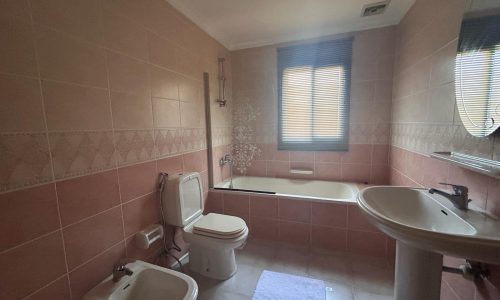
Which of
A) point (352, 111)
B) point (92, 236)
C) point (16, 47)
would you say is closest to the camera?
point (16, 47)

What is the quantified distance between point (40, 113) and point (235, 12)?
1823 mm

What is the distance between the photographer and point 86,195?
1.21 m

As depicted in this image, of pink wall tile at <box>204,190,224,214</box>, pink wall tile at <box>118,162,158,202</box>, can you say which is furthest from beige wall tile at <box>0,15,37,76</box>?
pink wall tile at <box>204,190,224,214</box>

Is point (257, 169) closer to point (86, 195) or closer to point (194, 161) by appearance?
point (194, 161)

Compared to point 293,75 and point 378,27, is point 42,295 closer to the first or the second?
point 293,75

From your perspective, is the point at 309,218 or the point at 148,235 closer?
the point at 148,235

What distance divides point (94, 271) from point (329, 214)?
191cm

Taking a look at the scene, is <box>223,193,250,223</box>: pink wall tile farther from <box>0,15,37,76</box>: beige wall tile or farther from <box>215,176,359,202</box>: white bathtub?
<box>0,15,37,76</box>: beige wall tile

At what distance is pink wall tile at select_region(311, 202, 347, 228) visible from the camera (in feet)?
6.82

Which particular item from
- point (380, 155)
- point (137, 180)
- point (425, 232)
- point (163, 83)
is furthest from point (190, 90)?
point (380, 155)

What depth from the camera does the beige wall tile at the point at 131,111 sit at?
54.2 inches

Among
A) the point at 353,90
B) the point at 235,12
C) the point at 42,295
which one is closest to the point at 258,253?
the point at 42,295

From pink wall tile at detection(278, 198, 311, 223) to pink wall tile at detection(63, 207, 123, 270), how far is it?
1.47 meters

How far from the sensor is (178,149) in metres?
1.96
